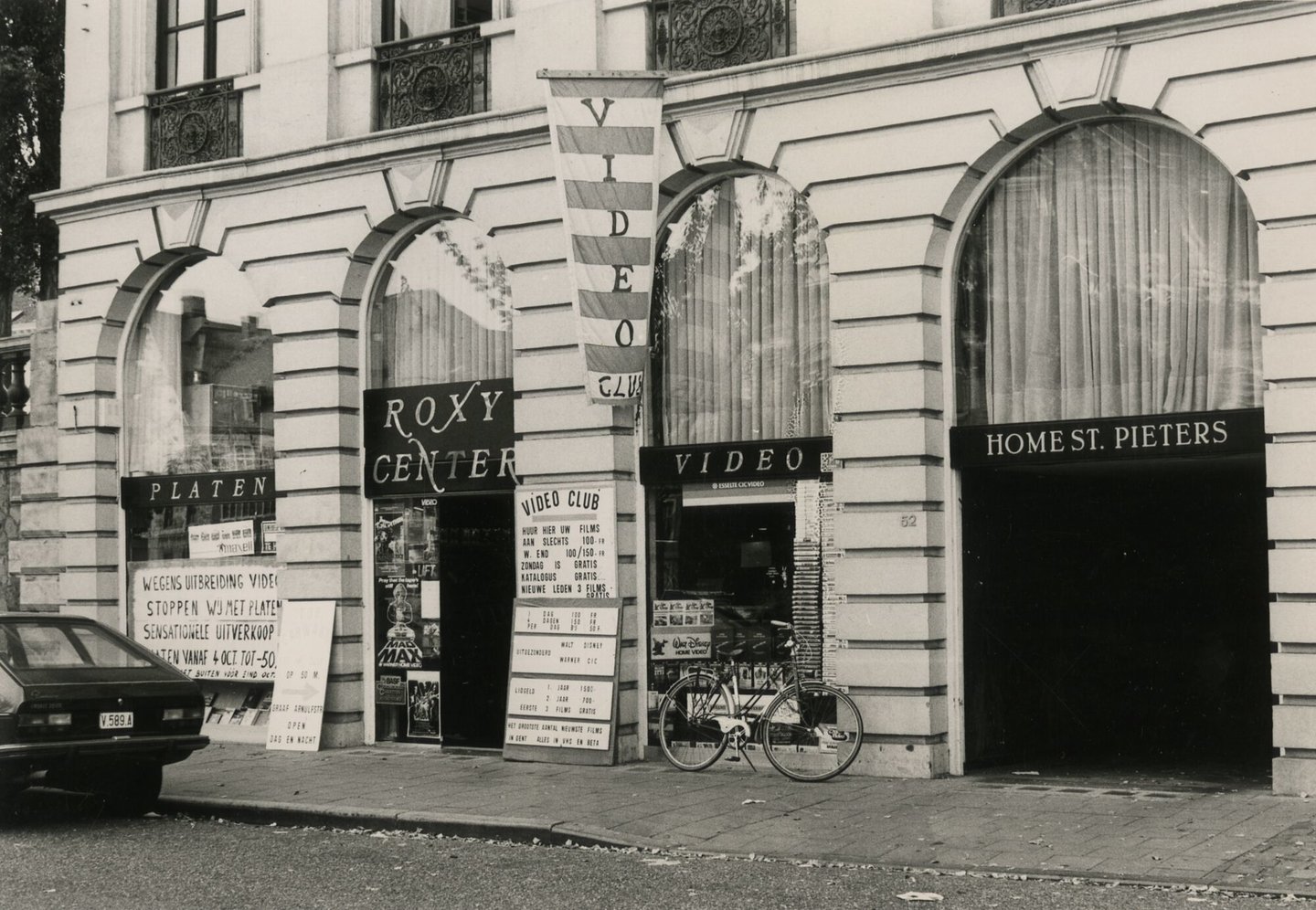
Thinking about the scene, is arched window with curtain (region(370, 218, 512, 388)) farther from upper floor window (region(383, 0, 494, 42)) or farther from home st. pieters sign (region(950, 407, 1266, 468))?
home st. pieters sign (region(950, 407, 1266, 468))

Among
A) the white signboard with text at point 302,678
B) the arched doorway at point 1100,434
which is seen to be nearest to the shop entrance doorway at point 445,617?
the white signboard with text at point 302,678

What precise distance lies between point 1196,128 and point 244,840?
7.96m

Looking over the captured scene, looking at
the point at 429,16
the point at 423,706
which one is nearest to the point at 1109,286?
the point at 429,16

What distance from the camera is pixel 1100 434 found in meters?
11.7

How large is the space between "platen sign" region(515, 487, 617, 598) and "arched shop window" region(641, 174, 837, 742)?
454 mm

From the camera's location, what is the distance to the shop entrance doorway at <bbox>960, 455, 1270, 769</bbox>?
42.2ft

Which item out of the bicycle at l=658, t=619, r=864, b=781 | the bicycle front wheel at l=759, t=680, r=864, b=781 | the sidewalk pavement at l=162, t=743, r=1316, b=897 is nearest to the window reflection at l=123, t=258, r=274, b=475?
the sidewalk pavement at l=162, t=743, r=1316, b=897

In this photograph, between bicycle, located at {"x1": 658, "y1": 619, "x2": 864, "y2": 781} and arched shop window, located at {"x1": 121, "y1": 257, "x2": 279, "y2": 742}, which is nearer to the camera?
bicycle, located at {"x1": 658, "y1": 619, "x2": 864, "y2": 781}

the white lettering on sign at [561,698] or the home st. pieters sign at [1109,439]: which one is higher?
the home st. pieters sign at [1109,439]

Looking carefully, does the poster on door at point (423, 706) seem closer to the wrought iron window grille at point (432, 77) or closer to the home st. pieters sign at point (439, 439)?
the home st. pieters sign at point (439, 439)

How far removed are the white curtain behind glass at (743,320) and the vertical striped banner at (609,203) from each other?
0.79 m

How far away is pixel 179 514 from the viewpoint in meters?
16.7

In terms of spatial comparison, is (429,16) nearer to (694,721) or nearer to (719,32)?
(719,32)

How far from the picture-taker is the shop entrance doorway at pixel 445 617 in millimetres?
14773
